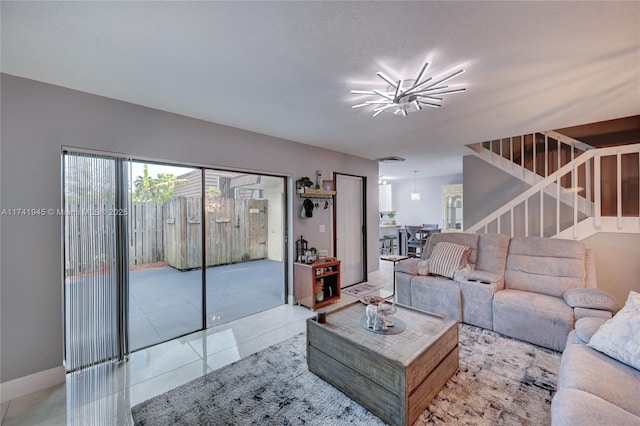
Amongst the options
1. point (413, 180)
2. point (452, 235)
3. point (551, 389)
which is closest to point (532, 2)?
point (551, 389)

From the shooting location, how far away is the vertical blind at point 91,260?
7.71ft

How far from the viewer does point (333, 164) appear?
4754mm

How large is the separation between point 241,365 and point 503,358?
94.4 inches

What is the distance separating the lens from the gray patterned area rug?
70.9 inches

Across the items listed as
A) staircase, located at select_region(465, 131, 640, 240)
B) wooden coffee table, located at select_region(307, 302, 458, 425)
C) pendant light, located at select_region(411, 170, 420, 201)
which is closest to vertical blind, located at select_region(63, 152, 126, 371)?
wooden coffee table, located at select_region(307, 302, 458, 425)

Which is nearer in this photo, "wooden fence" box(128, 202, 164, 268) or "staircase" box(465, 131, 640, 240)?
"wooden fence" box(128, 202, 164, 268)

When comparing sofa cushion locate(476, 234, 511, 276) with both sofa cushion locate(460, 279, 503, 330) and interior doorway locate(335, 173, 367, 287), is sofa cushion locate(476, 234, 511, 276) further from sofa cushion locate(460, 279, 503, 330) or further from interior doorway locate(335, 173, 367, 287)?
interior doorway locate(335, 173, 367, 287)

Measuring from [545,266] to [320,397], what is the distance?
2.87 metres

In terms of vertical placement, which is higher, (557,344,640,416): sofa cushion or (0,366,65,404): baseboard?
(557,344,640,416): sofa cushion

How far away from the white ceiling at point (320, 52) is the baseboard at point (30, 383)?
2400mm

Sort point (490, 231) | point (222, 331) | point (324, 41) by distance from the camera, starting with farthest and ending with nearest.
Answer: point (490, 231) → point (222, 331) → point (324, 41)

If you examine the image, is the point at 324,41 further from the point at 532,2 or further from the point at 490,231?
the point at 490,231

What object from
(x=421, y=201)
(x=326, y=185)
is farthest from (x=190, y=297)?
(x=421, y=201)

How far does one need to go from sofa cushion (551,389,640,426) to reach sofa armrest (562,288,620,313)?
5.04 feet
